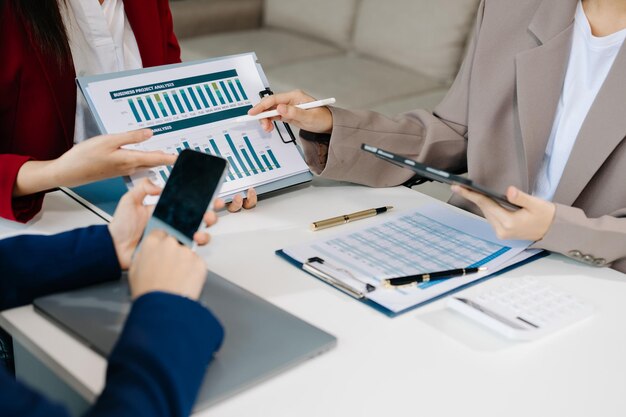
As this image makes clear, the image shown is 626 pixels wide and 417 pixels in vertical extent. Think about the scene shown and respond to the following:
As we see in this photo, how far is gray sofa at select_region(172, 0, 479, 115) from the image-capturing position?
2.95m

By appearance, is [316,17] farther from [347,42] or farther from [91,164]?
[91,164]

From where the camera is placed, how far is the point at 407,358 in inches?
36.0

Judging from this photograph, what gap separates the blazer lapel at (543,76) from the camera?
1353mm

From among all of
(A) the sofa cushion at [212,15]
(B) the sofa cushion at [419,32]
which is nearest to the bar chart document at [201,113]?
(B) the sofa cushion at [419,32]

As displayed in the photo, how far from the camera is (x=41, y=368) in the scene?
1019mm

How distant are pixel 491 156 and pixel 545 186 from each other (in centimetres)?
12

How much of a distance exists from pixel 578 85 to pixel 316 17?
2.28m

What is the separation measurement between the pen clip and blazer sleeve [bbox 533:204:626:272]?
0.31 m

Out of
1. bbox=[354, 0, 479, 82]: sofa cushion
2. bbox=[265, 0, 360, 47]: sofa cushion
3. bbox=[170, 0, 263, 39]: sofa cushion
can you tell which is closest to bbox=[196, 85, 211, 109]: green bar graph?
bbox=[354, 0, 479, 82]: sofa cushion

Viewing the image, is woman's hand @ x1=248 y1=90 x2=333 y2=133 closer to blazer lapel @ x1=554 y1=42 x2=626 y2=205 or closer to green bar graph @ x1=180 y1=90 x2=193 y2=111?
green bar graph @ x1=180 y1=90 x2=193 y2=111

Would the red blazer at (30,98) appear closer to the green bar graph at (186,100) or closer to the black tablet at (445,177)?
the green bar graph at (186,100)

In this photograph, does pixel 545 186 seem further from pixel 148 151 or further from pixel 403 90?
pixel 403 90

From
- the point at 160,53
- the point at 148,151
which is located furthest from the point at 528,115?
the point at 160,53

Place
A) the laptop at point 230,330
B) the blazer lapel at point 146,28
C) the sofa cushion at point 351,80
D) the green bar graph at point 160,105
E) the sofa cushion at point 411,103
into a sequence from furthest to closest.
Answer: the sofa cushion at point 351,80, the sofa cushion at point 411,103, the blazer lapel at point 146,28, the green bar graph at point 160,105, the laptop at point 230,330
